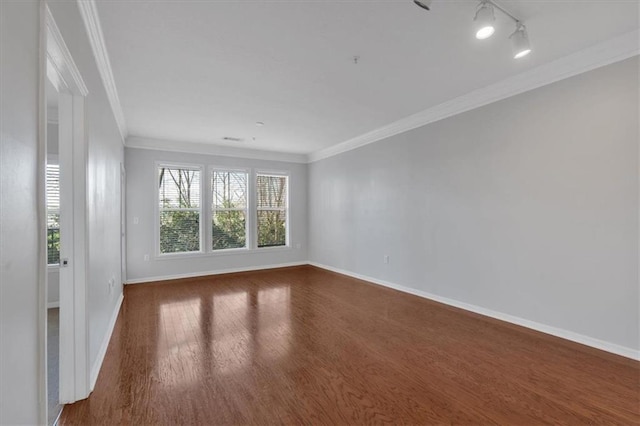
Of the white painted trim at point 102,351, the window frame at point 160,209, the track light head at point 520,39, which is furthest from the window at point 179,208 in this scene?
the track light head at point 520,39

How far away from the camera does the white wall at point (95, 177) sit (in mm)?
1660

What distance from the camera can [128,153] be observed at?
4.99m

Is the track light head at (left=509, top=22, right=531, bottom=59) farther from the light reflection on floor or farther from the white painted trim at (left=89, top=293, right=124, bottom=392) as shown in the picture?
the white painted trim at (left=89, top=293, right=124, bottom=392)

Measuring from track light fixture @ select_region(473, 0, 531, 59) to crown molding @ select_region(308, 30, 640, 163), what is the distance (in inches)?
36.8

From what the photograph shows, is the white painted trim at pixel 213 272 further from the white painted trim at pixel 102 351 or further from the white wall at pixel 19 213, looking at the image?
the white wall at pixel 19 213

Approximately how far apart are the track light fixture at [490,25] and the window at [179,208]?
514 centimetres

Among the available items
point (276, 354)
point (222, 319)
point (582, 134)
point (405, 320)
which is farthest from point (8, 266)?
point (582, 134)

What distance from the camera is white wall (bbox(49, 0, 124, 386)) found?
5.45ft

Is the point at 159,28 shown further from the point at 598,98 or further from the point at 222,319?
the point at 598,98

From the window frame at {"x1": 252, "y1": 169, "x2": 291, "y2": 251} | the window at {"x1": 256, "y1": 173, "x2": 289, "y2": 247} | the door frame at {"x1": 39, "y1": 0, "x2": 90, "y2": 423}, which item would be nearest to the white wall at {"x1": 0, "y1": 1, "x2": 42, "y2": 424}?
the door frame at {"x1": 39, "y1": 0, "x2": 90, "y2": 423}

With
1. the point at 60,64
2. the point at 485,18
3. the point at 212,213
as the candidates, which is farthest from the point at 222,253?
the point at 485,18

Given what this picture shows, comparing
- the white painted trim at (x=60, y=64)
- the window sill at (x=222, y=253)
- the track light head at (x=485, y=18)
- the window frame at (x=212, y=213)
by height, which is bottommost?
the window sill at (x=222, y=253)

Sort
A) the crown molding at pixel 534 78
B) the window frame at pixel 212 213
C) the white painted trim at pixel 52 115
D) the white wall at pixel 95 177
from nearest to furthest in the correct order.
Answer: the white wall at pixel 95 177 < the crown molding at pixel 534 78 < the white painted trim at pixel 52 115 < the window frame at pixel 212 213

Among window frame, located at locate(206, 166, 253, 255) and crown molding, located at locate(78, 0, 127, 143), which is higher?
crown molding, located at locate(78, 0, 127, 143)
